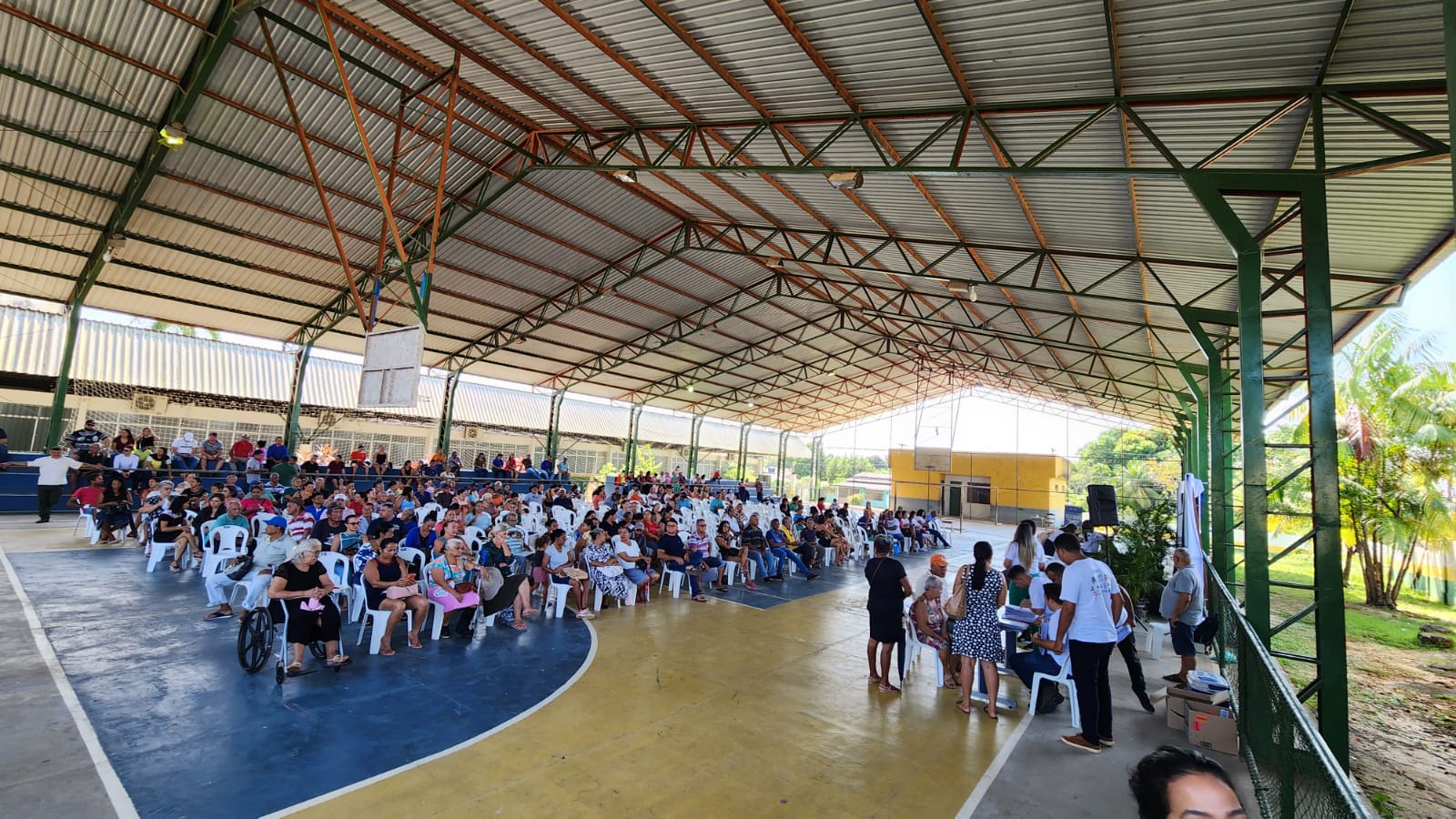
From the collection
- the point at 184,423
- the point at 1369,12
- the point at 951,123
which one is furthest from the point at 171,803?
the point at 184,423

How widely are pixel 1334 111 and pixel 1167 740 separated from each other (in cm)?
515

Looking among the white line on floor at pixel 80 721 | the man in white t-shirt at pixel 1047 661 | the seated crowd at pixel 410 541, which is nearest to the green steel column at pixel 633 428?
the seated crowd at pixel 410 541

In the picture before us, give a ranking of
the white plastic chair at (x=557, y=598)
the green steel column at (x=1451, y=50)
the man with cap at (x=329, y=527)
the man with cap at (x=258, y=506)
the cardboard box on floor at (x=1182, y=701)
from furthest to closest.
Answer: the man with cap at (x=258, y=506), the white plastic chair at (x=557, y=598), the man with cap at (x=329, y=527), the cardboard box on floor at (x=1182, y=701), the green steel column at (x=1451, y=50)

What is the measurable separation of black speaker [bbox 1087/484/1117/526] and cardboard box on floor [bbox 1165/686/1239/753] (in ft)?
22.3

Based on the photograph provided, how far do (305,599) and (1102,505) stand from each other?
12.1 meters

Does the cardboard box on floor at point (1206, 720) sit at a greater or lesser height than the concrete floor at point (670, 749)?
greater

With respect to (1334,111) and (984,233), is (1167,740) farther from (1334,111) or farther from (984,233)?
(984,233)

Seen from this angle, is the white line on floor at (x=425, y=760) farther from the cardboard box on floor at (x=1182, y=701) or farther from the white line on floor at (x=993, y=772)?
the cardboard box on floor at (x=1182, y=701)

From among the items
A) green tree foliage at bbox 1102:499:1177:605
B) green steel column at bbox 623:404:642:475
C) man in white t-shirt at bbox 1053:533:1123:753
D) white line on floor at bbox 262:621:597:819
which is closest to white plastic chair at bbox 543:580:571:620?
white line on floor at bbox 262:621:597:819

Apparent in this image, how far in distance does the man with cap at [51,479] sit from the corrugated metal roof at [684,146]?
422 cm

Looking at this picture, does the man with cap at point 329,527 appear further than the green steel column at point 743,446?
No

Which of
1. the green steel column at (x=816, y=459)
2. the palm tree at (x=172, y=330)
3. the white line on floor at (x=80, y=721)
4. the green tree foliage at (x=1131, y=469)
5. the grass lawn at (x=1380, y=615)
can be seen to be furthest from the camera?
the green steel column at (x=816, y=459)

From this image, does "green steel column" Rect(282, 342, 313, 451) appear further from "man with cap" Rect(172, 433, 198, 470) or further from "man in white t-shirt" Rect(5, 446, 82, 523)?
"man in white t-shirt" Rect(5, 446, 82, 523)

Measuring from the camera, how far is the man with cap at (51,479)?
34.9 feet
